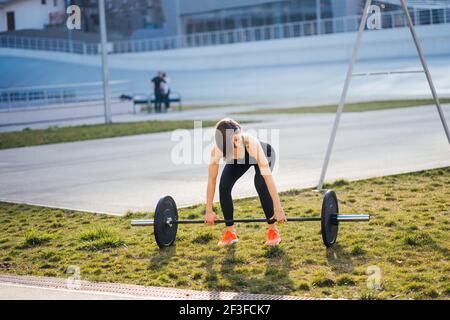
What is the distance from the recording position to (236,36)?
193 ft

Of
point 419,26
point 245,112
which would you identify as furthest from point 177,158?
point 419,26

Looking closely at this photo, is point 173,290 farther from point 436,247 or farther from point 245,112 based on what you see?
point 245,112

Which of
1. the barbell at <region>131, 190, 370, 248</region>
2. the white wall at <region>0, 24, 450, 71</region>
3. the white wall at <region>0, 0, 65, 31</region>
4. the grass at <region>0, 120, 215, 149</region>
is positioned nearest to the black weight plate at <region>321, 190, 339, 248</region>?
the barbell at <region>131, 190, 370, 248</region>

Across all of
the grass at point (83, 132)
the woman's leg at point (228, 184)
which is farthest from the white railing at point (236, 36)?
the woman's leg at point (228, 184)

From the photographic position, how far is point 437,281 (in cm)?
670

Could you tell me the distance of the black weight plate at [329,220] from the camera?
7.93 meters

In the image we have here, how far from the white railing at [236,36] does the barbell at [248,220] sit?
38446mm

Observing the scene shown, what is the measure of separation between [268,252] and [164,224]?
1.07 m

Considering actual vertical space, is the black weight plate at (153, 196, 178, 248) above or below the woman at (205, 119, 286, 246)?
below

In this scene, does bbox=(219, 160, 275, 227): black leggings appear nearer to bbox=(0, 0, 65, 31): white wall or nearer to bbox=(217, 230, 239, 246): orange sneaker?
bbox=(217, 230, 239, 246): orange sneaker

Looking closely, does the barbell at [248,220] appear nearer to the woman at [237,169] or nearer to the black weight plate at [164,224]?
the black weight plate at [164,224]

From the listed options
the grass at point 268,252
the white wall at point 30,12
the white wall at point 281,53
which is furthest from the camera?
the white wall at point 30,12

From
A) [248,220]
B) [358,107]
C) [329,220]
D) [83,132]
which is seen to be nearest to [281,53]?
[358,107]

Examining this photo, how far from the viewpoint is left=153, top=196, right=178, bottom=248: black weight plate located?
8359 mm
